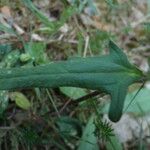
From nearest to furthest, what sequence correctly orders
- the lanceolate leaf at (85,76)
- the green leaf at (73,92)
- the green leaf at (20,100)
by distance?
the lanceolate leaf at (85,76), the green leaf at (20,100), the green leaf at (73,92)

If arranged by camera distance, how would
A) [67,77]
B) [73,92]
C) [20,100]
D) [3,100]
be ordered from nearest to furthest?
1. [67,77]
2. [3,100]
3. [20,100]
4. [73,92]

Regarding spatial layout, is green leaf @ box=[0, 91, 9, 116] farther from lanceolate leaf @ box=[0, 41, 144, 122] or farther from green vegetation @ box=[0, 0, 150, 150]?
lanceolate leaf @ box=[0, 41, 144, 122]

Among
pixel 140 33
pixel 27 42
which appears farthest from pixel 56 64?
pixel 140 33

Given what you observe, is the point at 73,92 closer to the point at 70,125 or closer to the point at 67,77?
the point at 70,125

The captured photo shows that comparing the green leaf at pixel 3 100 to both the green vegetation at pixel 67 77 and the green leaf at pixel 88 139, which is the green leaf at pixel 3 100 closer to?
the green vegetation at pixel 67 77

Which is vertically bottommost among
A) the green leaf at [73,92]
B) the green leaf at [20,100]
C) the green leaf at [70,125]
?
the green leaf at [70,125]

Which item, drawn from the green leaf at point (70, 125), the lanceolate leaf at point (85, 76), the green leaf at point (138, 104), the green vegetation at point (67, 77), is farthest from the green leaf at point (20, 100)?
the lanceolate leaf at point (85, 76)

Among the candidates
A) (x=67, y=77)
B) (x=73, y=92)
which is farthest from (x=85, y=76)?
(x=73, y=92)
